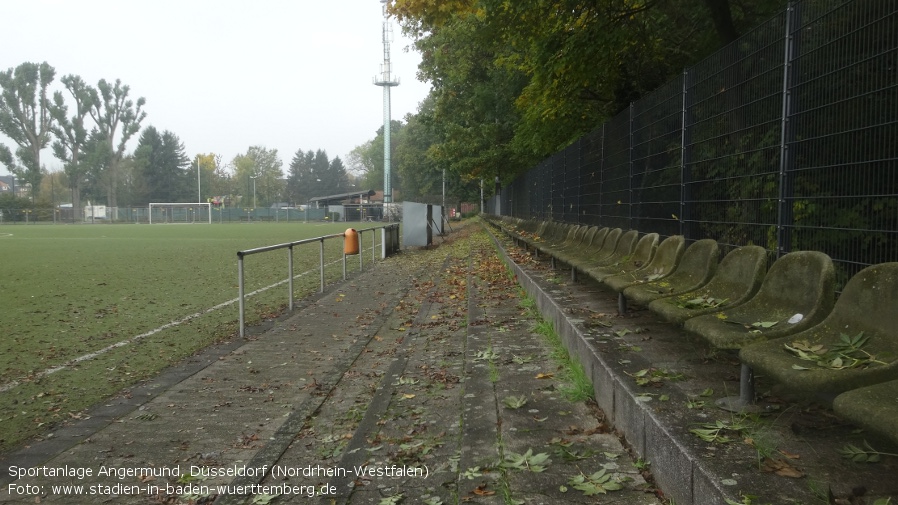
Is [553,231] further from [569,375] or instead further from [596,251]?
[569,375]

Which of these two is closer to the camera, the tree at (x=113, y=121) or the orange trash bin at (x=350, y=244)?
the orange trash bin at (x=350, y=244)

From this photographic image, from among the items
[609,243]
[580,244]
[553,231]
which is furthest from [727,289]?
[553,231]

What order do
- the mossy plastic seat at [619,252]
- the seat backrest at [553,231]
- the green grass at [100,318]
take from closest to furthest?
the green grass at [100,318] → the mossy plastic seat at [619,252] → the seat backrest at [553,231]

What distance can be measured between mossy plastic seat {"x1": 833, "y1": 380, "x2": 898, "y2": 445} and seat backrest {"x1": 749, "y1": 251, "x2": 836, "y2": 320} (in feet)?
2.90

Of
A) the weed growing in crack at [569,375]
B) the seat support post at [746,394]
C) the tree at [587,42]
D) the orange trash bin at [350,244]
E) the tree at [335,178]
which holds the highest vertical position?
the tree at [335,178]

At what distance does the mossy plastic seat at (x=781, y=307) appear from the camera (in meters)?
2.98

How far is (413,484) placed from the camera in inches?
132

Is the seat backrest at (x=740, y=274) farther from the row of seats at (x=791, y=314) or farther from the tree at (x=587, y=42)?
the tree at (x=587, y=42)

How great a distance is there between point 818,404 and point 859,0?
2032 mm

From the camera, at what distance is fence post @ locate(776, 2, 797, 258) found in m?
4.08

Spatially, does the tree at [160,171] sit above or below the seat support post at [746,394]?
above

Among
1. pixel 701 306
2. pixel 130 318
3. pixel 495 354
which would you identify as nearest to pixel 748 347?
pixel 701 306

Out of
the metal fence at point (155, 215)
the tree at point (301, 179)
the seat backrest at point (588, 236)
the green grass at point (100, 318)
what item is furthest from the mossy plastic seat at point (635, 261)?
the tree at point (301, 179)

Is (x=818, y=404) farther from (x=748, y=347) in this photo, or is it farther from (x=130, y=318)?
(x=130, y=318)
